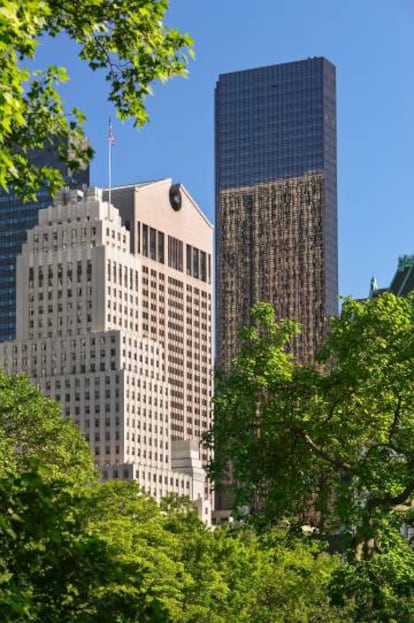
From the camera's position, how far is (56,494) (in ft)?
75.0

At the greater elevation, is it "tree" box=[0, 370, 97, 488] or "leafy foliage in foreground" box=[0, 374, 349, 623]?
"tree" box=[0, 370, 97, 488]

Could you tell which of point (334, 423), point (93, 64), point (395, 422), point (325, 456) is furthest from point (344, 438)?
point (93, 64)

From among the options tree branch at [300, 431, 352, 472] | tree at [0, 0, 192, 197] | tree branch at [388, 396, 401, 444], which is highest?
tree at [0, 0, 192, 197]

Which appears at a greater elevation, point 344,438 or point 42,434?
point 42,434

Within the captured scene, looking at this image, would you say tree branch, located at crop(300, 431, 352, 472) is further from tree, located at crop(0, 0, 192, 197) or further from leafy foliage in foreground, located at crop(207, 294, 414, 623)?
tree, located at crop(0, 0, 192, 197)

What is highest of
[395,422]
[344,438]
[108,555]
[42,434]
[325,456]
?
[42,434]

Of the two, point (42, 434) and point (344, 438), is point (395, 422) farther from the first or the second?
point (42, 434)

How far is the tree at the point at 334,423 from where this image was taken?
4869cm

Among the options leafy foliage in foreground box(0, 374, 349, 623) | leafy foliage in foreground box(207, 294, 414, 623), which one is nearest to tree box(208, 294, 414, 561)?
leafy foliage in foreground box(207, 294, 414, 623)

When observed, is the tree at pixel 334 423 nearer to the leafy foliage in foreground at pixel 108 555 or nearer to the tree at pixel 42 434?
the leafy foliage in foreground at pixel 108 555

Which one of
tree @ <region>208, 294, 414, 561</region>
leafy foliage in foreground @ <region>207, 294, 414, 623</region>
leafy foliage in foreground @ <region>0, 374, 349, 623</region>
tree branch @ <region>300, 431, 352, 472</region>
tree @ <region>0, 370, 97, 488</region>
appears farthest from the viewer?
tree @ <region>0, 370, 97, 488</region>

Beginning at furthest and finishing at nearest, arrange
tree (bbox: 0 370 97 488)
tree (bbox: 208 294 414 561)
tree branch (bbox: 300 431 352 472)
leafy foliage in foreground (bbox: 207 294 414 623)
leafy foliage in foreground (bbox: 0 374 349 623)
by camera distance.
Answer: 1. tree (bbox: 0 370 97 488)
2. tree (bbox: 208 294 414 561)
3. leafy foliage in foreground (bbox: 207 294 414 623)
4. tree branch (bbox: 300 431 352 472)
5. leafy foliage in foreground (bbox: 0 374 349 623)

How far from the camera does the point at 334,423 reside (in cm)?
5025

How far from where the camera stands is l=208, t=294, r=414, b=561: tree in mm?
48688
